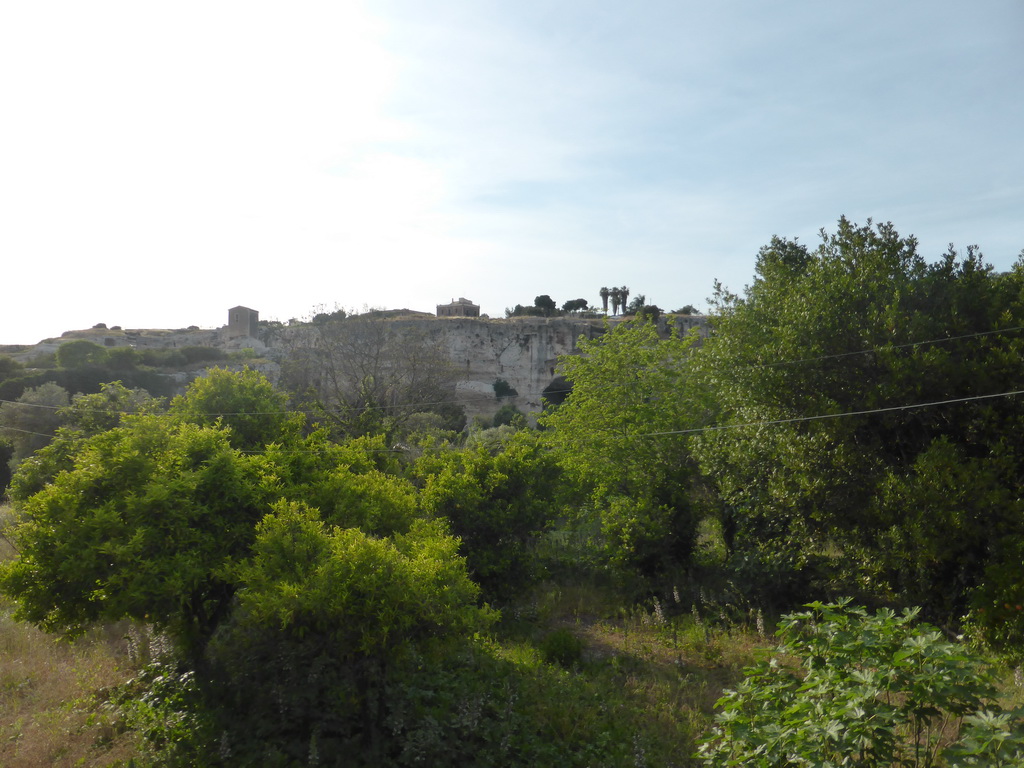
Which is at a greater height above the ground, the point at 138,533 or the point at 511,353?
the point at 511,353

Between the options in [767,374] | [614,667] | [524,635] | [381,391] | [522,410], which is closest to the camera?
[614,667]

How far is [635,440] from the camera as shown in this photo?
13922 millimetres

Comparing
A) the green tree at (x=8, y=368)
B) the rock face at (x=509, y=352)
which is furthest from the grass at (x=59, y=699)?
the rock face at (x=509, y=352)

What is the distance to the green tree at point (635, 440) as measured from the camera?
13070 mm

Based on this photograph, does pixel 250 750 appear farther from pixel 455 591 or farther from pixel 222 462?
pixel 222 462

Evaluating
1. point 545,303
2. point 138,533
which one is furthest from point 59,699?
point 545,303

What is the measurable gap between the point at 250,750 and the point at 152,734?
1.18 meters

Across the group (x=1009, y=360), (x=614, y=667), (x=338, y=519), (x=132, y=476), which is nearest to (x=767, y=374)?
(x=1009, y=360)

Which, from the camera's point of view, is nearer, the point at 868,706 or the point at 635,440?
the point at 868,706

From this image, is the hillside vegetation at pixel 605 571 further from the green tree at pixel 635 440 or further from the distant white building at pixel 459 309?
the distant white building at pixel 459 309

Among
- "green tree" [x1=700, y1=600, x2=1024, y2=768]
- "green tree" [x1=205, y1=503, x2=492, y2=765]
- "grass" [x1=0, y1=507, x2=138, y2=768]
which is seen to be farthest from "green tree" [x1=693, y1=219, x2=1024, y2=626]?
"grass" [x1=0, y1=507, x2=138, y2=768]

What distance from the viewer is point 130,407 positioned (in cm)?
2061

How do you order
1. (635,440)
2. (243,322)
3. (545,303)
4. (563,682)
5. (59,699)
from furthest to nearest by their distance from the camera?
(545,303) → (243,322) → (635,440) → (563,682) → (59,699)

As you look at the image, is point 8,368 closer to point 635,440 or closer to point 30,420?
point 30,420
